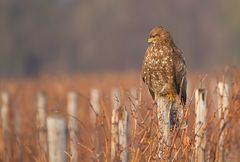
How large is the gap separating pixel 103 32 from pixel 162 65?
186 feet

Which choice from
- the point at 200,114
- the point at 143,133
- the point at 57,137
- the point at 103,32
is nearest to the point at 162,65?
the point at 200,114

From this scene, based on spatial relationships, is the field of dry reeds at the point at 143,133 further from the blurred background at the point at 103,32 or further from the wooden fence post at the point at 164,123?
the blurred background at the point at 103,32

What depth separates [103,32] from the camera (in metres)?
60.7

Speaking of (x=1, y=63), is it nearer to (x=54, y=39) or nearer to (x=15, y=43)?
(x=15, y=43)

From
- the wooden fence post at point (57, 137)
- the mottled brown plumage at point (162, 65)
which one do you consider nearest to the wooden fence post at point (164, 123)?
the mottled brown plumage at point (162, 65)

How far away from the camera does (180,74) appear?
14.0ft

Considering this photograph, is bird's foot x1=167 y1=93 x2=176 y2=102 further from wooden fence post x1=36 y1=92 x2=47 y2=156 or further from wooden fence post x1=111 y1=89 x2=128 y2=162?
wooden fence post x1=36 y1=92 x2=47 y2=156

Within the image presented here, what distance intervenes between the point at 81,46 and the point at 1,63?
42.2 ft

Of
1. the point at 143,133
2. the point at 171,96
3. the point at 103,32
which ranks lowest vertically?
the point at 143,133

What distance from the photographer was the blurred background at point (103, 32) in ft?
169

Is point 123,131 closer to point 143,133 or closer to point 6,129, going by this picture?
point 143,133

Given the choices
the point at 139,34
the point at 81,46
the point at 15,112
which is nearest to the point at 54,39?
the point at 81,46

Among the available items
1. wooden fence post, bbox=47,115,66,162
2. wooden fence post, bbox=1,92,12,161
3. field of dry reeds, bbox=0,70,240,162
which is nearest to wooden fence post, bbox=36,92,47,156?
field of dry reeds, bbox=0,70,240,162

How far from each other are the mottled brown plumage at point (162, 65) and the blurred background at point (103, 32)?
44.5 m
